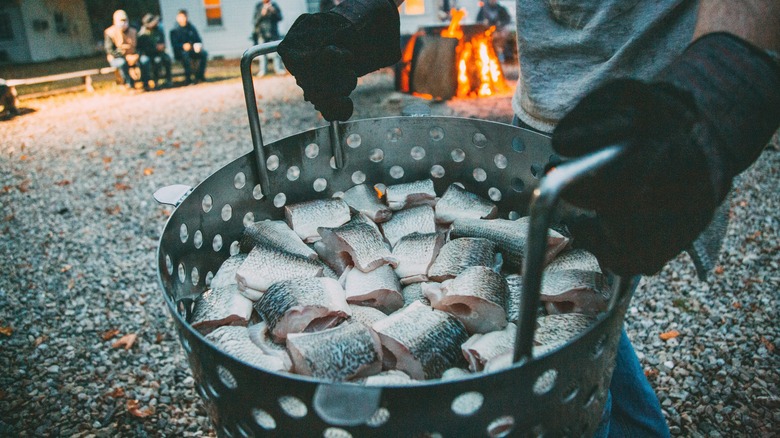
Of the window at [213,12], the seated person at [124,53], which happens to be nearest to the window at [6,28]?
the window at [213,12]

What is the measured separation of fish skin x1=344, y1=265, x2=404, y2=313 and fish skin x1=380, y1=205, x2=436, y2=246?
0.97ft

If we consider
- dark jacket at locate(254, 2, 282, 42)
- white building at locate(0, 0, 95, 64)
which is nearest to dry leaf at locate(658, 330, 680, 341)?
dark jacket at locate(254, 2, 282, 42)

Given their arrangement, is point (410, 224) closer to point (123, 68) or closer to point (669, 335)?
point (669, 335)

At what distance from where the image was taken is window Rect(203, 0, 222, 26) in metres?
19.6

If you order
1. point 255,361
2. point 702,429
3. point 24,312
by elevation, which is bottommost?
point 702,429

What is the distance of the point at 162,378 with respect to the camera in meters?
3.12

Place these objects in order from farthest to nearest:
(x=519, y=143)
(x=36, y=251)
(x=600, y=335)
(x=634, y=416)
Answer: (x=36, y=251) → (x=634, y=416) → (x=519, y=143) → (x=600, y=335)

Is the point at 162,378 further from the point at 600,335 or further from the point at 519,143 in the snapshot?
the point at 600,335

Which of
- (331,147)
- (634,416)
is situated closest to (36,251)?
(331,147)

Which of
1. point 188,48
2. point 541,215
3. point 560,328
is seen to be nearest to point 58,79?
point 188,48

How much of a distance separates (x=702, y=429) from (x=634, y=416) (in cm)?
67

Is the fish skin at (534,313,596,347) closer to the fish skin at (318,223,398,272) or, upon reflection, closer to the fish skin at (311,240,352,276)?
the fish skin at (318,223,398,272)

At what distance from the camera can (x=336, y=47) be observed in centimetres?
180

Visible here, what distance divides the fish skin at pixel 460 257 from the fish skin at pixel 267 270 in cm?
41
